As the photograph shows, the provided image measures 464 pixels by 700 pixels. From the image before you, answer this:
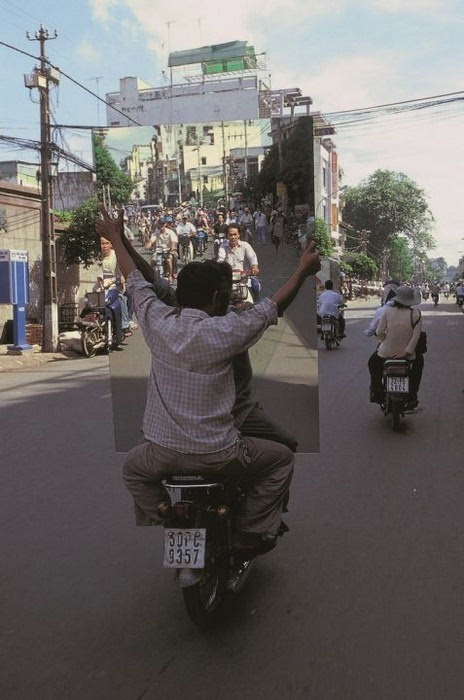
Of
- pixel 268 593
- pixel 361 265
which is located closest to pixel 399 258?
pixel 361 265

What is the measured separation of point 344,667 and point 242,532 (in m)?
0.74

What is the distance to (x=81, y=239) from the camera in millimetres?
22703

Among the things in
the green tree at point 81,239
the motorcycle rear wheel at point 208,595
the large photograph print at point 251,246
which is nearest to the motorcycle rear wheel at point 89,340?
the green tree at point 81,239

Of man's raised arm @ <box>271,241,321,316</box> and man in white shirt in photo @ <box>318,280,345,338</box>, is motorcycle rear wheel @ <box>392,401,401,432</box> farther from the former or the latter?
man in white shirt in photo @ <box>318,280,345,338</box>

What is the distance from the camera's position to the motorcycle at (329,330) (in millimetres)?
17000

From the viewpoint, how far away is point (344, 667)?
2.85m

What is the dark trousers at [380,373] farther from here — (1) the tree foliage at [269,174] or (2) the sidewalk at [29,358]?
(2) the sidewalk at [29,358]

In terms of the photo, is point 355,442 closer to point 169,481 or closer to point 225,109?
point 225,109

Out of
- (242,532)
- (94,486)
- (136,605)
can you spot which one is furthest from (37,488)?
(242,532)

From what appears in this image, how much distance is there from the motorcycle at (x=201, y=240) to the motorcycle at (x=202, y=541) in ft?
3.96

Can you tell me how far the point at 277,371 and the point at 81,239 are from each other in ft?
64.4

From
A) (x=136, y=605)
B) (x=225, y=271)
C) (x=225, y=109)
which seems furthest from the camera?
(x=225, y=109)

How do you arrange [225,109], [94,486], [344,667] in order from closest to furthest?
1. [344,667]
2. [225,109]
3. [94,486]

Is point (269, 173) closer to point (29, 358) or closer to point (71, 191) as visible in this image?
point (29, 358)
